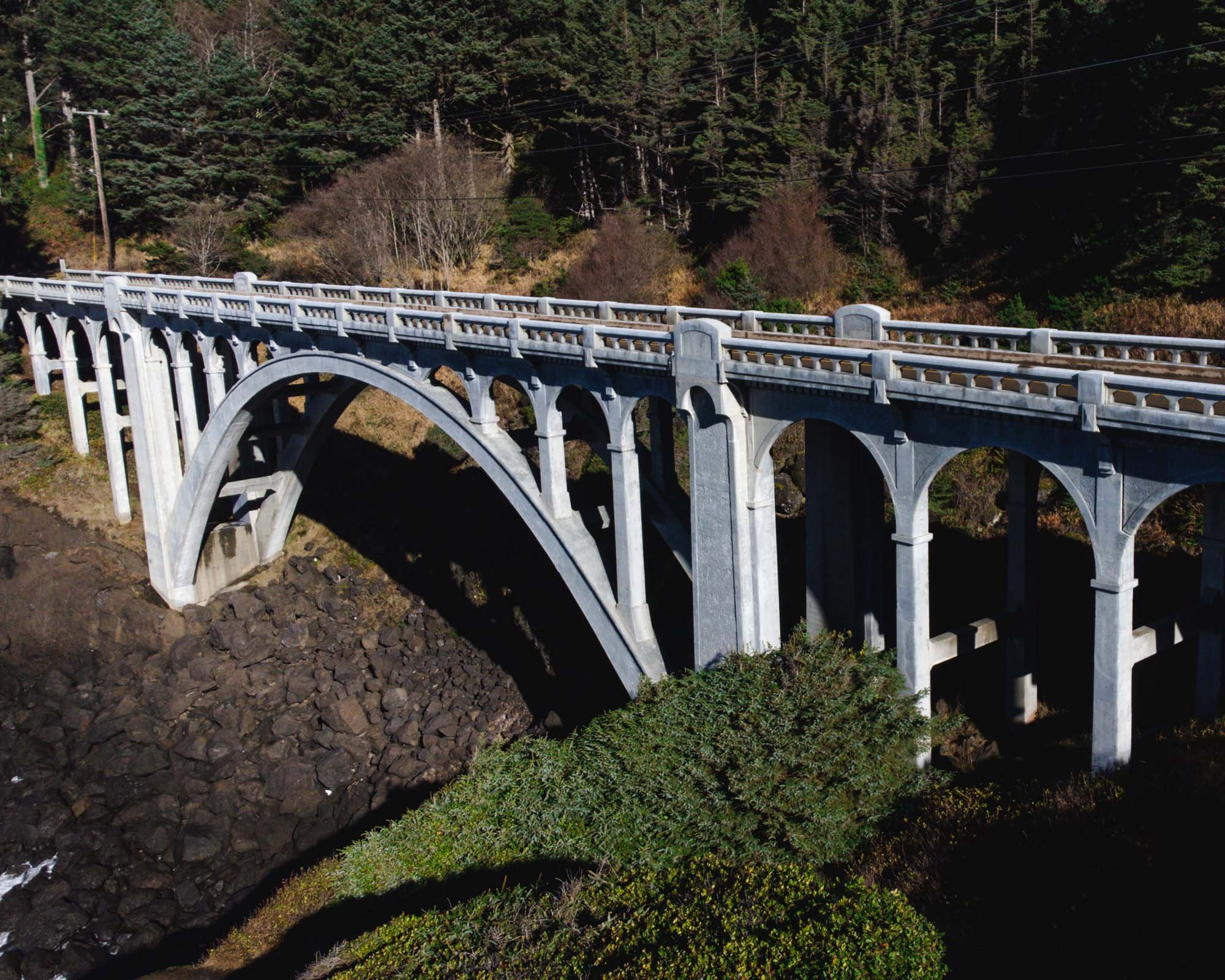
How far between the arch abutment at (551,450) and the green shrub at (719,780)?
4.23 metres

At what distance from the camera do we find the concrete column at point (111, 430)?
36438 mm

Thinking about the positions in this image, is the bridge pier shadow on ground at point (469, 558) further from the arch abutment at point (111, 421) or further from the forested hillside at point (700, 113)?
the forested hillside at point (700, 113)

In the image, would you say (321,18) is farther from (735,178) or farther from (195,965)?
(195,965)

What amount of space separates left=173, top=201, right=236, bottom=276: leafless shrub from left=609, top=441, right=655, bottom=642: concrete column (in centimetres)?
3804

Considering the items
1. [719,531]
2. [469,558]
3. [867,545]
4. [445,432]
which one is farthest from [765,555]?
[469,558]

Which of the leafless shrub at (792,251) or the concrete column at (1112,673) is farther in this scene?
the leafless shrub at (792,251)

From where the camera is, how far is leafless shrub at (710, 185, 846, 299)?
3741cm

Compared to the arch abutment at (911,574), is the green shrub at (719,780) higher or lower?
lower

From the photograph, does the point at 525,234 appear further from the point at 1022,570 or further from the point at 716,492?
the point at 1022,570

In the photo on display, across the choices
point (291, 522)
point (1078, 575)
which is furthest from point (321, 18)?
point (1078, 575)

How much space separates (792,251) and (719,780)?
25515 millimetres

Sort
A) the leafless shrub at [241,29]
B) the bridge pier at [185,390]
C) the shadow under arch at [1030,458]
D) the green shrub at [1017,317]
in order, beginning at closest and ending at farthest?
1. the shadow under arch at [1030,458]
2. the green shrub at [1017,317]
3. the bridge pier at [185,390]
4. the leafless shrub at [241,29]

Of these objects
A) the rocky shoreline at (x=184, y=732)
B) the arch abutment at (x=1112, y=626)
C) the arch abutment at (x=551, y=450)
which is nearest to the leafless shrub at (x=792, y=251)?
the rocky shoreline at (x=184, y=732)

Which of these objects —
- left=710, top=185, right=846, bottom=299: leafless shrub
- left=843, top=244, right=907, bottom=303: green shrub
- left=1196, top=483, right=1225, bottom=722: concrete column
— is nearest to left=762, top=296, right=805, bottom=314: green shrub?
left=710, top=185, right=846, bottom=299: leafless shrub
